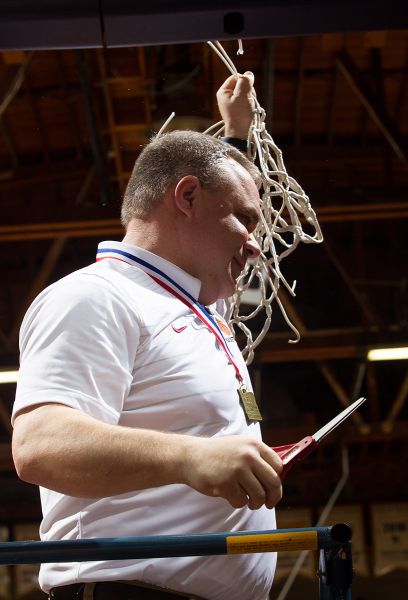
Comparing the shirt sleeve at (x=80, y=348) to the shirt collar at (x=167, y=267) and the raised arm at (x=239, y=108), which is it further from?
the raised arm at (x=239, y=108)

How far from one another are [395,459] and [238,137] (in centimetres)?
677

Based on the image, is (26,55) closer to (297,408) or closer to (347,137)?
(347,137)

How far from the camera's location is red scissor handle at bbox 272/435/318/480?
1308 millimetres

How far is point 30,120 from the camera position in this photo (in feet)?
21.1

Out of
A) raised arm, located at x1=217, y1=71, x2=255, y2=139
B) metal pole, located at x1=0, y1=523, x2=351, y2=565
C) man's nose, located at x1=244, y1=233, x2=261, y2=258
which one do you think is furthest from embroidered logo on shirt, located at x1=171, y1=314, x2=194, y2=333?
raised arm, located at x1=217, y1=71, x2=255, y2=139

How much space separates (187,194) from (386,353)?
5.87 m

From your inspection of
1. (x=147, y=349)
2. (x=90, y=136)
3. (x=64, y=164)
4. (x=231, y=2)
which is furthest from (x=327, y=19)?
(x=64, y=164)

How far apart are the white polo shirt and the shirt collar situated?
0.10m

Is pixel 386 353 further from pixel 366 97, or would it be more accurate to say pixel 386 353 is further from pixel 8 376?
pixel 8 376

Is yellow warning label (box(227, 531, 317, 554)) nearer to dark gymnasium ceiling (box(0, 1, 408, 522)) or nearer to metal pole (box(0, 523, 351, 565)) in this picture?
metal pole (box(0, 523, 351, 565))

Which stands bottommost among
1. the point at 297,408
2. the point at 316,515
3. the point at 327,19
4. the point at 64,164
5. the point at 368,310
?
the point at 316,515

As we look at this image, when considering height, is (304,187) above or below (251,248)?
below

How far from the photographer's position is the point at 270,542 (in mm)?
1273

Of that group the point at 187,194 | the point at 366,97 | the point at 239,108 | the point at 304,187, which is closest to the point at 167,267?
the point at 187,194
